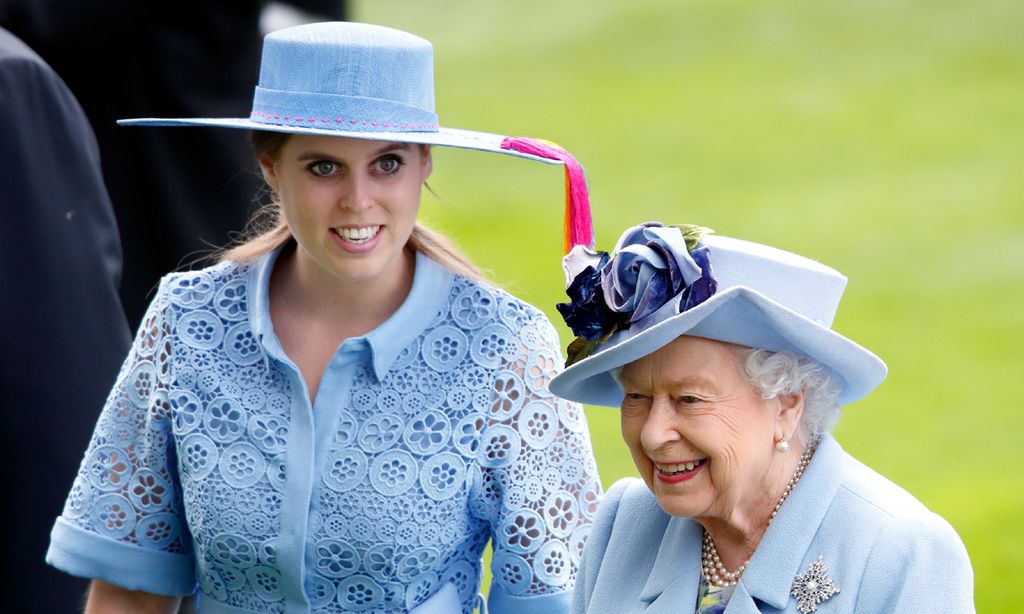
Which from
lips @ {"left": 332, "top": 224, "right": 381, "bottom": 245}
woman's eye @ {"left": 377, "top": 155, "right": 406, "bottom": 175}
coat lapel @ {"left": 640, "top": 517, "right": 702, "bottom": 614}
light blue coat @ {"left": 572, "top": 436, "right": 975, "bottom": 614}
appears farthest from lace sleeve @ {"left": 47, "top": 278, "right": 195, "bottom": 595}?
coat lapel @ {"left": 640, "top": 517, "right": 702, "bottom": 614}

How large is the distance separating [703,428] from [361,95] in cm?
99

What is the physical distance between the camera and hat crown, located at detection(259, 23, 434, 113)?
3461 millimetres

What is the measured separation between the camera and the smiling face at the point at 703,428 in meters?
2.95

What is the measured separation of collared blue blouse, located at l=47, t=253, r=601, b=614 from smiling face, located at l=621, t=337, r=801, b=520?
1.84 feet

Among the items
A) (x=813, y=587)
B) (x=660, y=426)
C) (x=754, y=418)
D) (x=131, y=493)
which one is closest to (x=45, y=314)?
(x=131, y=493)

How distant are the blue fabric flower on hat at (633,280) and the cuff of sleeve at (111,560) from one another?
1.12 metres

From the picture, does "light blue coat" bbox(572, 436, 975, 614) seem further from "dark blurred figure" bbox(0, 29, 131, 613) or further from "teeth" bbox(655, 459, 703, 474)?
"dark blurred figure" bbox(0, 29, 131, 613)

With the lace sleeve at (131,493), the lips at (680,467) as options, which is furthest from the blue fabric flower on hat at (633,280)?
the lace sleeve at (131,493)

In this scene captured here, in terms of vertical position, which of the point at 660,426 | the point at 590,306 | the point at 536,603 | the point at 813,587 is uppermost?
the point at 590,306

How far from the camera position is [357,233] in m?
3.46

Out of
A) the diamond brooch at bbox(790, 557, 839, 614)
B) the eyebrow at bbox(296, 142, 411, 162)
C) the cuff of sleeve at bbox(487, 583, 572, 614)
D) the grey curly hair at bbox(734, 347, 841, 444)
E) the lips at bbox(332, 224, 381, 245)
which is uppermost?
the grey curly hair at bbox(734, 347, 841, 444)

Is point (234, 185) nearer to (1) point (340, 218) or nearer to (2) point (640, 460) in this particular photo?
(1) point (340, 218)

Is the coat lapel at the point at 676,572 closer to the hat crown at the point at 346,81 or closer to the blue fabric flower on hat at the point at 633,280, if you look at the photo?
the blue fabric flower on hat at the point at 633,280

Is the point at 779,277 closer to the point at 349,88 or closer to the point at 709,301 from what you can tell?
the point at 709,301
